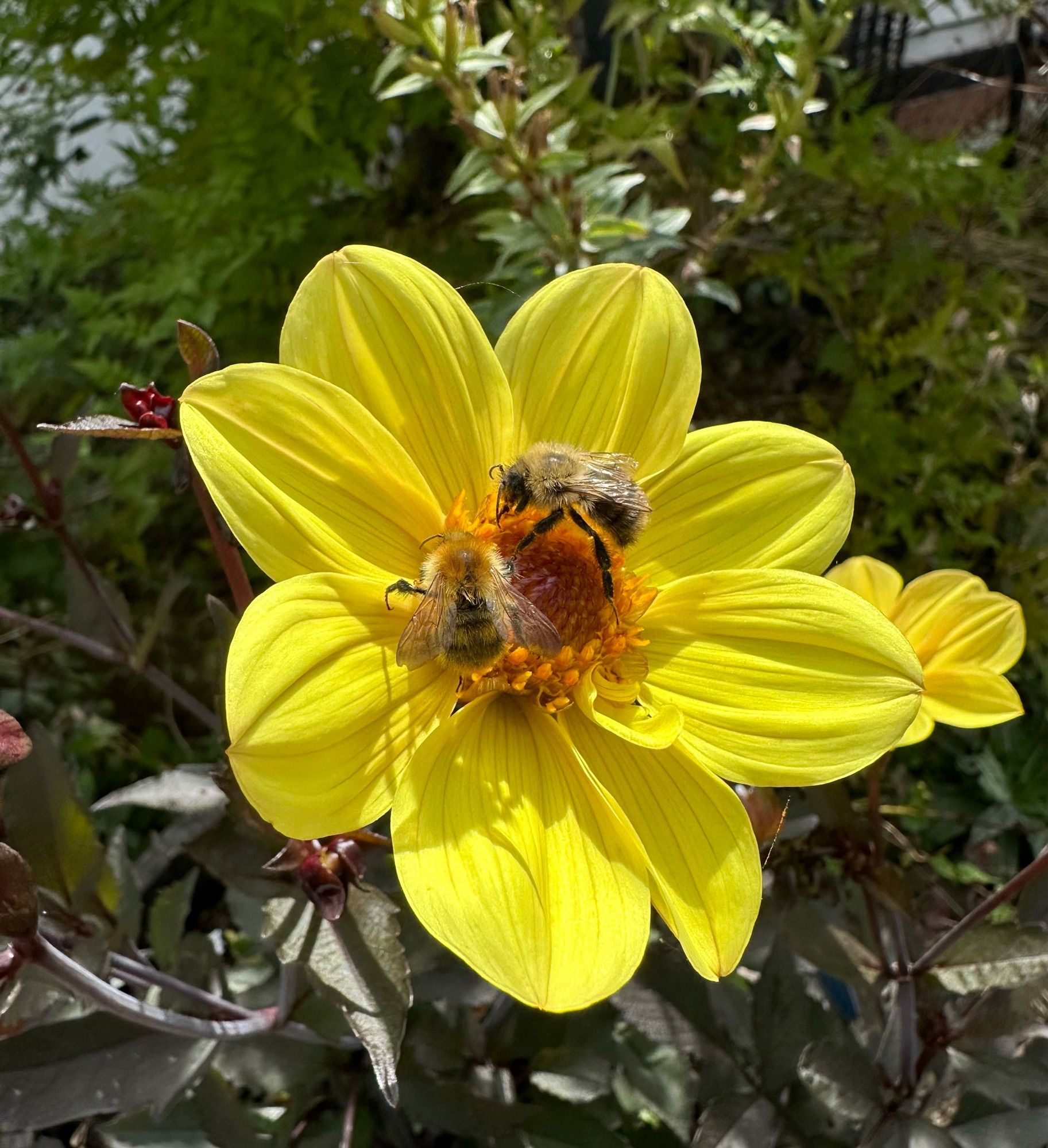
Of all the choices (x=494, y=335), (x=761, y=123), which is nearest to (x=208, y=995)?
(x=494, y=335)

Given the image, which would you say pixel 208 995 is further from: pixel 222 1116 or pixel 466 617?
pixel 466 617

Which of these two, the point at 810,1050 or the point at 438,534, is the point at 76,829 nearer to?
the point at 438,534

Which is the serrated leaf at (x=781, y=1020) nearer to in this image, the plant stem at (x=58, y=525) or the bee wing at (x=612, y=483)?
the bee wing at (x=612, y=483)

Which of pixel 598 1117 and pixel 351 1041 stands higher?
pixel 351 1041

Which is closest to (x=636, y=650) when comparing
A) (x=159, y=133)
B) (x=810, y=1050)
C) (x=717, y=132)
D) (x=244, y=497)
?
(x=244, y=497)

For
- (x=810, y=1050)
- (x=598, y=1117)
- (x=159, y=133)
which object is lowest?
(x=598, y=1117)

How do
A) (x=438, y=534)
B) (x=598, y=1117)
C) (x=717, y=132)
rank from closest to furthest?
1. (x=438, y=534)
2. (x=598, y=1117)
3. (x=717, y=132)
